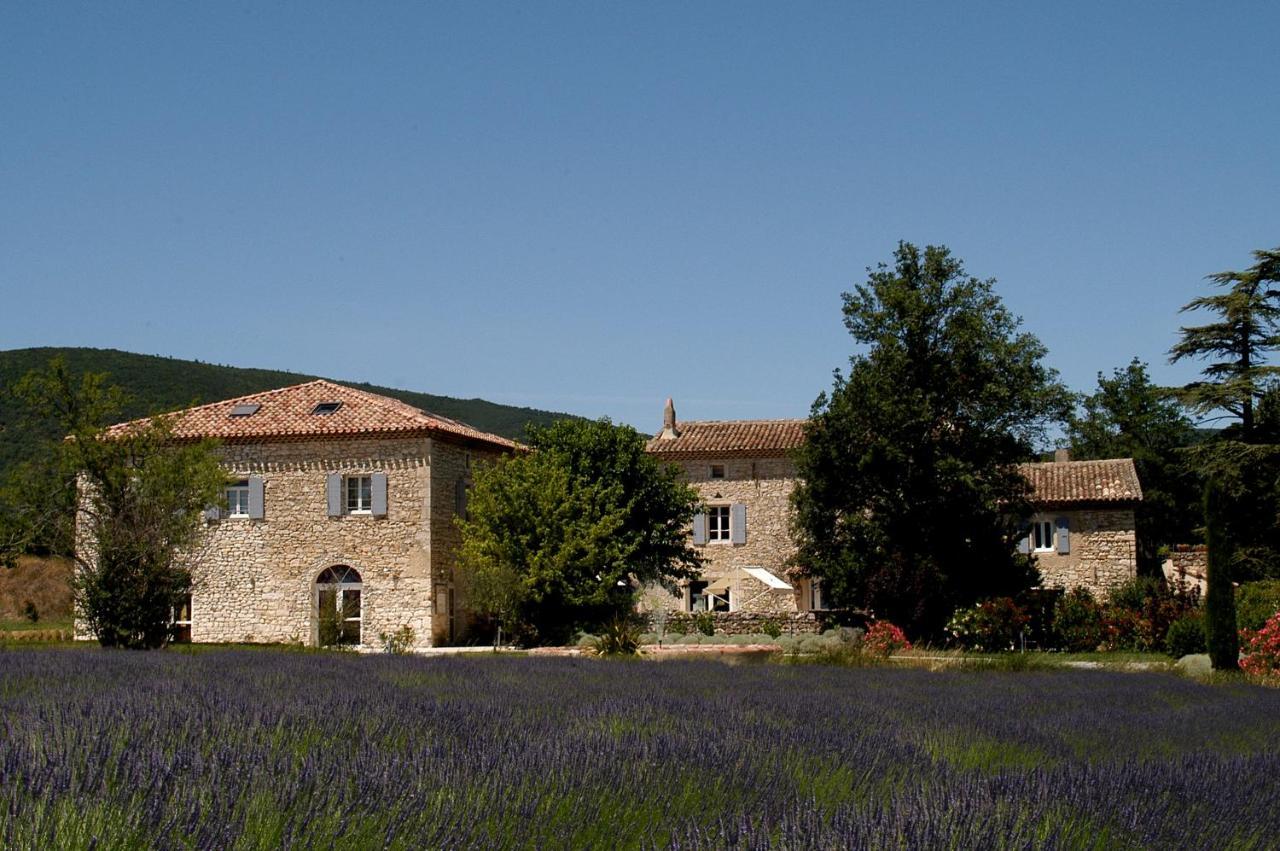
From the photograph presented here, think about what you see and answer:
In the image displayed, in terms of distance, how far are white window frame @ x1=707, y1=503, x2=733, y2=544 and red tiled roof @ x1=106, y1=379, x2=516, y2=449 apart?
6321 mm

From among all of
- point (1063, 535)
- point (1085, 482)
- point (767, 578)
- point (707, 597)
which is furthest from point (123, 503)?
point (1085, 482)

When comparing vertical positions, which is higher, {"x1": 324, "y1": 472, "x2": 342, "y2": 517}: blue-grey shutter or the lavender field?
{"x1": 324, "y1": 472, "x2": 342, "y2": 517}: blue-grey shutter

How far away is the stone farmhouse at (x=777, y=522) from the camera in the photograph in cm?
3256

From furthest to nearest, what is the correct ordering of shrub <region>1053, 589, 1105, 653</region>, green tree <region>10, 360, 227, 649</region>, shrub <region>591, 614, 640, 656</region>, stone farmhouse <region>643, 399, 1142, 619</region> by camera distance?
stone farmhouse <region>643, 399, 1142, 619</region>, shrub <region>1053, 589, 1105, 653</region>, shrub <region>591, 614, 640, 656</region>, green tree <region>10, 360, 227, 649</region>

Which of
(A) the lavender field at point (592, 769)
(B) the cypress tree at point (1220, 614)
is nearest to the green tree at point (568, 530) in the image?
(B) the cypress tree at point (1220, 614)

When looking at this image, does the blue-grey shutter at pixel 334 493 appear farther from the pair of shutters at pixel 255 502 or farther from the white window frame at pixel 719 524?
the white window frame at pixel 719 524

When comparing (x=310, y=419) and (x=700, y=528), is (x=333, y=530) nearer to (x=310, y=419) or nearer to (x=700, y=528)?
(x=310, y=419)

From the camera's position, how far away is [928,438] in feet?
89.3

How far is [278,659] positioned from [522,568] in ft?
53.3

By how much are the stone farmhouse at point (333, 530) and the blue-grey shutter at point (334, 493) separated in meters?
0.02

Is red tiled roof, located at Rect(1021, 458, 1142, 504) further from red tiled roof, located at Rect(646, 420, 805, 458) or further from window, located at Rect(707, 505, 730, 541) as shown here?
window, located at Rect(707, 505, 730, 541)

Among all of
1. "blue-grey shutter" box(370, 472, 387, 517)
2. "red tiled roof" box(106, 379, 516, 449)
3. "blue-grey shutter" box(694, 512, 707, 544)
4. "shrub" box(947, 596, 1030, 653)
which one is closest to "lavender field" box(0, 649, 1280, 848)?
"shrub" box(947, 596, 1030, 653)

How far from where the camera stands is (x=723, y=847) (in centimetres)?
281

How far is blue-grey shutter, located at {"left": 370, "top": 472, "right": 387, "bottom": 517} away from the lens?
29078 millimetres
